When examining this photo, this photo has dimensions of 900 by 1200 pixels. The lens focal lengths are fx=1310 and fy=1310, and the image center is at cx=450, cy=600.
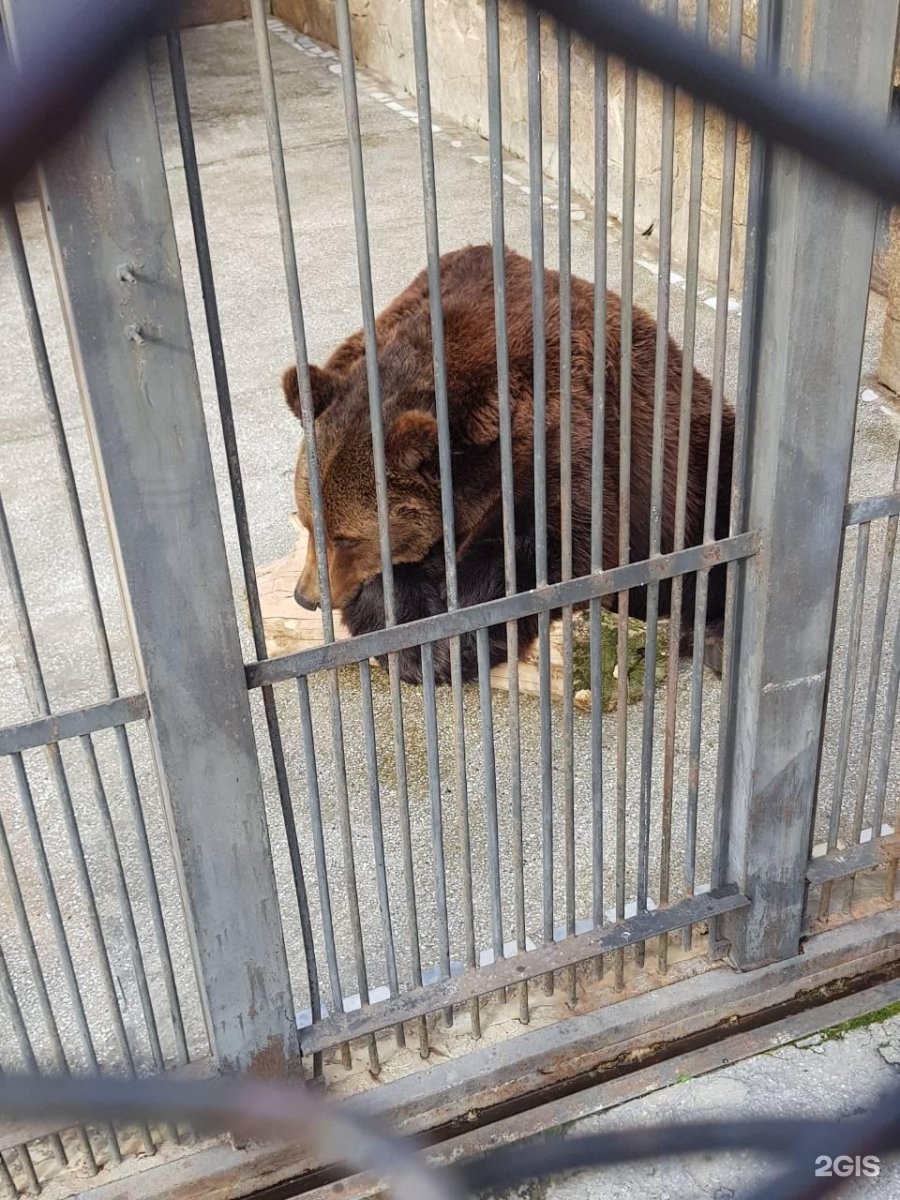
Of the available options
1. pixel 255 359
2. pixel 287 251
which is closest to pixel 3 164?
pixel 287 251

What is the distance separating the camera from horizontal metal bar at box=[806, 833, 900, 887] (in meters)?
2.42

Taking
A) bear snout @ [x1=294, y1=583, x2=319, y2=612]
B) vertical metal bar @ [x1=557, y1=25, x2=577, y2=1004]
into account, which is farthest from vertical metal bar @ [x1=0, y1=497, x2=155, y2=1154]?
bear snout @ [x1=294, y1=583, x2=319, y2=612]

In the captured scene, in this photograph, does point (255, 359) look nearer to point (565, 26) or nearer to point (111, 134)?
point (111, 134)

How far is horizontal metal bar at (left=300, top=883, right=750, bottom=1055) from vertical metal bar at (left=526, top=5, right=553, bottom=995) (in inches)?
2.1

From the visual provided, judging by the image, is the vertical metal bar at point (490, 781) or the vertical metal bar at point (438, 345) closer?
the vertical metal bar at point (438, 345)

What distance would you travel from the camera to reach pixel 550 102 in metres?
6.30

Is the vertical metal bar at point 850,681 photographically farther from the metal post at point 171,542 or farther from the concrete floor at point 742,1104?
the metal post at point 171,542

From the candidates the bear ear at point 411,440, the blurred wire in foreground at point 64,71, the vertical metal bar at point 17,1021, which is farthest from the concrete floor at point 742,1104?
the blurred wire in foreground at point 64,71

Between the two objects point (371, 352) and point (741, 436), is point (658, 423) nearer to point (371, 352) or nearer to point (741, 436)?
point (741, 436)

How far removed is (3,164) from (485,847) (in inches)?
100

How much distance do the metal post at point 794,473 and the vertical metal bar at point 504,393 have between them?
36 centimetres

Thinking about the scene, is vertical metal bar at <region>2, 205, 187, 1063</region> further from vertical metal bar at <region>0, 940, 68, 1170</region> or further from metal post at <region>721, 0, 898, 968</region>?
metal post at <region>721, 0, 898, 968</region>

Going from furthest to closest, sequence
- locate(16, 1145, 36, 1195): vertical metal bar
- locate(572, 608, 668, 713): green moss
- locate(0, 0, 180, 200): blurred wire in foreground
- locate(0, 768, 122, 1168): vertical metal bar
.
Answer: locate(572, 608, 668, 713): green moss < locate(16, 1145, 36, 1195): vertical metal bar < locate(0, 768, 122, 1168): vertical metal bar < locate(0, 0, 180, 200): blurred wire in foreground

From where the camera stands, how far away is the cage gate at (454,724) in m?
1.58
